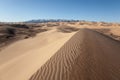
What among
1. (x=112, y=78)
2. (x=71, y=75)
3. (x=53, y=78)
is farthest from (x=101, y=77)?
(x=53, y=78)

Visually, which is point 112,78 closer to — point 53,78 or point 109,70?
point 109,70

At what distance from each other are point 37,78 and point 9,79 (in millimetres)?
3912

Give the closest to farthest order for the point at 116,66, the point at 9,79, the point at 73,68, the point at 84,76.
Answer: the point at 84,76, the point at 73,68, the point at 116,66, the point at 9,79

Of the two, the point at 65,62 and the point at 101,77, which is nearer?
the point at 101,77

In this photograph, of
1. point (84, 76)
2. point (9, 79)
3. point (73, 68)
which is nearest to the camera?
point (84, 76)

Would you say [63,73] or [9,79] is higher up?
[63,73]

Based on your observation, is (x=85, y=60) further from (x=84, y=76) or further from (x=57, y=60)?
(x=84, y=76)

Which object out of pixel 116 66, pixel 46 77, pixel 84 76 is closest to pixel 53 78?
pixel 46 77

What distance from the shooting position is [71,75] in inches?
276

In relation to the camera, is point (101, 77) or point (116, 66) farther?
point (116, 66)

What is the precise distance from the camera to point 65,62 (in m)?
8.98

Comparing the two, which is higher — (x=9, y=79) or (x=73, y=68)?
(x=73, y=68)

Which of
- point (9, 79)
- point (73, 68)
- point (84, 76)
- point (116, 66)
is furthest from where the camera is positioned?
point (9, 79)

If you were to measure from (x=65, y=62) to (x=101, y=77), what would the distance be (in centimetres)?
245
